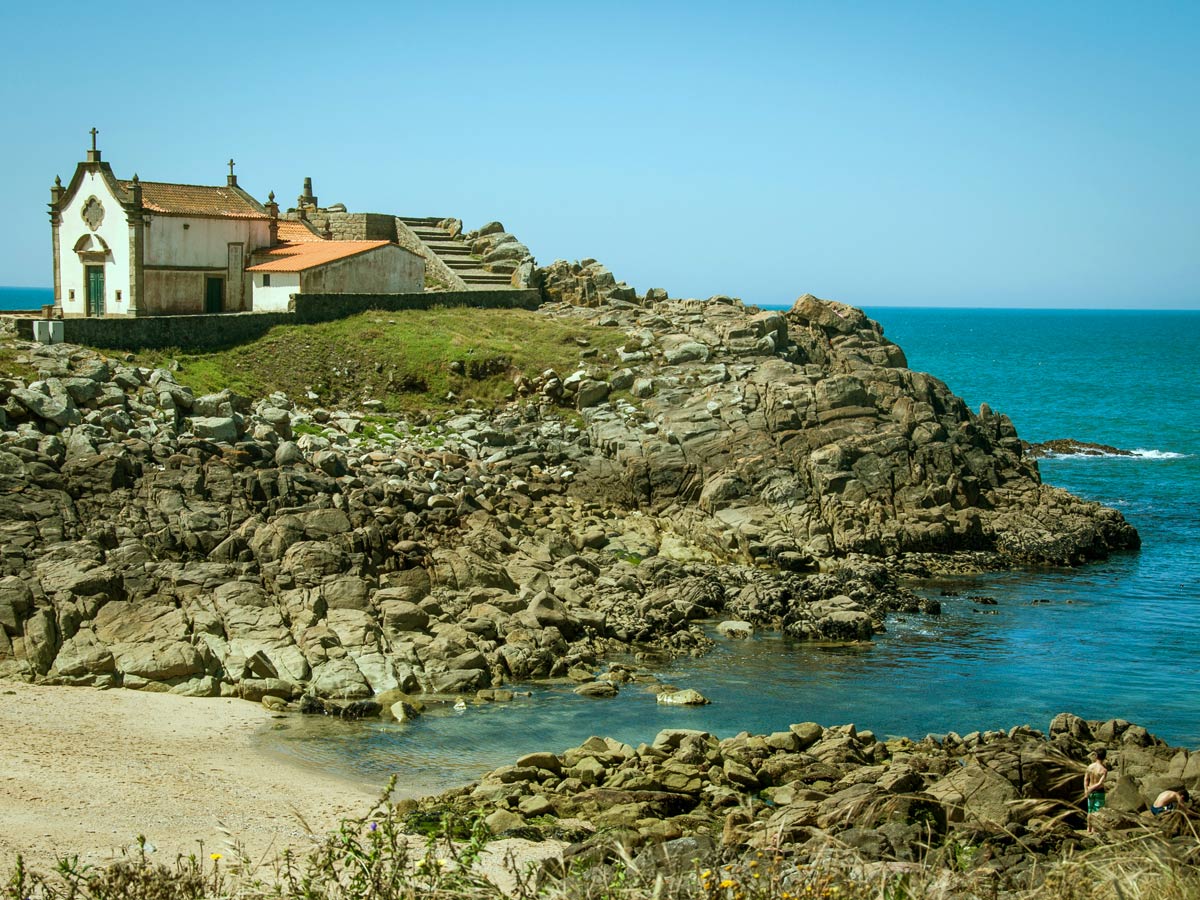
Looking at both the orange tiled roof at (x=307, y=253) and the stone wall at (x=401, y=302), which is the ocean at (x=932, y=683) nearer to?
the stone wall at (x=401, y=302)

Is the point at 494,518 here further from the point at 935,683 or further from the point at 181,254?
the point at 181,254

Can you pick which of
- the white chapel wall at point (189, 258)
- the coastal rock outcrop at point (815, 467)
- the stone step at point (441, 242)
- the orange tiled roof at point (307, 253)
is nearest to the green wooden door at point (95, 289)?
the white chapel wall at point (189, 258)

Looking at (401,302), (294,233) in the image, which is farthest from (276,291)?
(294,233)

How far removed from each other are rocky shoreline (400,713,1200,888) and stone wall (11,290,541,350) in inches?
1064

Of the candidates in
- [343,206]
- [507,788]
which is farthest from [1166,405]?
[507,788]

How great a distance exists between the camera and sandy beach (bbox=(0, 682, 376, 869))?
1928cm

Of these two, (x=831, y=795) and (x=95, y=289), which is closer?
(x=831, y=795)

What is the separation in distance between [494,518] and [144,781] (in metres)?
16.6

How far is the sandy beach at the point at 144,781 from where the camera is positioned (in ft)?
63.3

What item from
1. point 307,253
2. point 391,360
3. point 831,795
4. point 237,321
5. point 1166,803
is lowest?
point 831,795

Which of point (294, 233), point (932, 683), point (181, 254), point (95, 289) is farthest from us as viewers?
point (294, 233)

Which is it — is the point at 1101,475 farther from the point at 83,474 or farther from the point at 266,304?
the point at 83,474

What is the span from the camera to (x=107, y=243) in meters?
49.4

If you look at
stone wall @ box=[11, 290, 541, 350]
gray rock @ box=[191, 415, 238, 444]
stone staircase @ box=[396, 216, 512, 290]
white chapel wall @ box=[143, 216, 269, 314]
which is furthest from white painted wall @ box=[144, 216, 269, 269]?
gray rock @ box=[191, 415, 238, 444]
